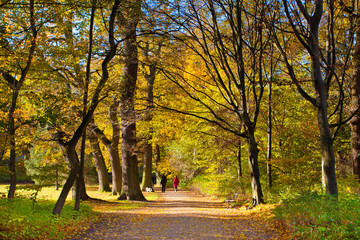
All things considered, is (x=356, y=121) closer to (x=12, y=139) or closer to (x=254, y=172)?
(x=254, y=172)

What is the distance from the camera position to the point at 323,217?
471cm

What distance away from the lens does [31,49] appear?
848 cm

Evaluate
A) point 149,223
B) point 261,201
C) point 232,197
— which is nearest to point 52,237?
point 149,223

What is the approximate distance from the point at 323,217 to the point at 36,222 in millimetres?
5762

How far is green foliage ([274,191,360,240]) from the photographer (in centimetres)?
464

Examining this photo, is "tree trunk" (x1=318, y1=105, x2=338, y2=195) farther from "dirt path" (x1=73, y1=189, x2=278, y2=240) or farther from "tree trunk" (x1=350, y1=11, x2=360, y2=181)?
"tree trunk" (x1=350, y1=11, x2=360, y2=181)

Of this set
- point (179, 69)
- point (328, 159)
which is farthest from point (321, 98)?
point (179, 69)

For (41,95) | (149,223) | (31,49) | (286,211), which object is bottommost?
(149,223)

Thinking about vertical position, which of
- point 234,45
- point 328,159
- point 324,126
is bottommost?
point 328,159

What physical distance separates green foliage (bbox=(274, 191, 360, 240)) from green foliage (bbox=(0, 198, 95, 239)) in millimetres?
4971

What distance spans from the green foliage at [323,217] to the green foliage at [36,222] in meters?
4.97

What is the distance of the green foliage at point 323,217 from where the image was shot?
A: 15.2ft

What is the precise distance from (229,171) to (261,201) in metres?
7.53

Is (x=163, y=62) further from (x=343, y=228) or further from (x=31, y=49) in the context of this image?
(x=343, y=228)
